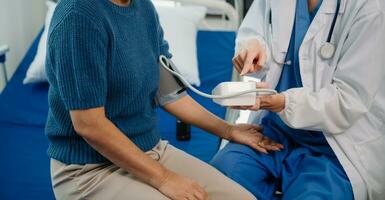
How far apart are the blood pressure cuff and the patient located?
0.04ft

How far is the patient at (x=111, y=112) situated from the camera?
3.22 ft

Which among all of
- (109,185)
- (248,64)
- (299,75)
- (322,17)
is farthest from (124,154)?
(322,17)

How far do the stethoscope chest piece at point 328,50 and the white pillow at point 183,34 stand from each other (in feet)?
3.48

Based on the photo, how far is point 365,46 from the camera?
1149mm

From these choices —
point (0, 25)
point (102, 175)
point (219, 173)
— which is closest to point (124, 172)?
point (102, 175)

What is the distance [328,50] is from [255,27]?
0.31 m

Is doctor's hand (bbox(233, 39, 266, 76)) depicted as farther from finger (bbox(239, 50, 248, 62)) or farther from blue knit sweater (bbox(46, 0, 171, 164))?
blue knit sweater (bbox(46, 0, 171, 164))

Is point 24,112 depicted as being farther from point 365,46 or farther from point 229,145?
point 365,46

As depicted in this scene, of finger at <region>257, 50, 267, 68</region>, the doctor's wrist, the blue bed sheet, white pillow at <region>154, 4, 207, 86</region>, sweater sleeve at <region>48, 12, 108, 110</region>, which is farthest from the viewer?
white pillow at <region>154, 4, 207, 86</region>

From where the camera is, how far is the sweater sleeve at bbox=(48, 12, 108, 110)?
0.96 m

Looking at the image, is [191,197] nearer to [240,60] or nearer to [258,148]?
[258,148]

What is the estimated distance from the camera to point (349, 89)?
1.19 meters

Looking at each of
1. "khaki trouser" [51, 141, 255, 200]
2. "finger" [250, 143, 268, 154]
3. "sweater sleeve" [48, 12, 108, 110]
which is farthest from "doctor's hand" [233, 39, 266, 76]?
"sweater sleeve" [48, 12, 108, 110]

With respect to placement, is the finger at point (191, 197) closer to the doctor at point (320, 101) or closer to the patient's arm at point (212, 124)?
the doctor at point (320, 101)
